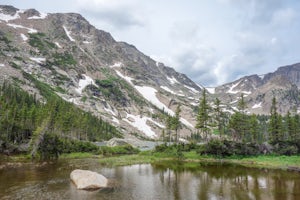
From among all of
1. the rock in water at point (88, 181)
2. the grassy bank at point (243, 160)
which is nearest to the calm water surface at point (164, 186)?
the rock in water at point (88, 181)

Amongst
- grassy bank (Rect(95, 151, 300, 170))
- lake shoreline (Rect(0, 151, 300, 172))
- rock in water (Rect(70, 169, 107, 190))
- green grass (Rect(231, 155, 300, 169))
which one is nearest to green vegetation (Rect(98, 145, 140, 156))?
lake shoreline (Rect(0, 151, 300, 172))

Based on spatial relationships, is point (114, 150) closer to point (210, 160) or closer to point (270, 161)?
point (210, 160)

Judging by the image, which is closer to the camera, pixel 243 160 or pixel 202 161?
pixel 243 160

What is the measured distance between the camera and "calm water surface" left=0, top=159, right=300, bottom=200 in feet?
114

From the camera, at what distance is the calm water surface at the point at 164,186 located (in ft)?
114

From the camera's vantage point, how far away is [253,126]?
108m

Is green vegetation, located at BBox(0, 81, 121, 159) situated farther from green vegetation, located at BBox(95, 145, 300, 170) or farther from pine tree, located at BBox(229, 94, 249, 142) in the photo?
pine tree, located at BBox(229, 94, 249, 142)

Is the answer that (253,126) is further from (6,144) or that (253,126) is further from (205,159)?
(6,144)

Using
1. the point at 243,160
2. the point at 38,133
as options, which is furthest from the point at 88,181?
the point at 243,160

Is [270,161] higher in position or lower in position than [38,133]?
lower


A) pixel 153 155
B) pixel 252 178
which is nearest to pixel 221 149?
pixel 153 155

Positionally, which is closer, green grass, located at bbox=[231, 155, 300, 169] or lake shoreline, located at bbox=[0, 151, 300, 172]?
lake shoreline, located at bbox=[0, 151, 300, 172]

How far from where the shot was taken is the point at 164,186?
1650 inches

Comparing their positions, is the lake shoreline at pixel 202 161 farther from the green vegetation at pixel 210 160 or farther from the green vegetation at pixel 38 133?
the green vegetation at pixel 38 133
